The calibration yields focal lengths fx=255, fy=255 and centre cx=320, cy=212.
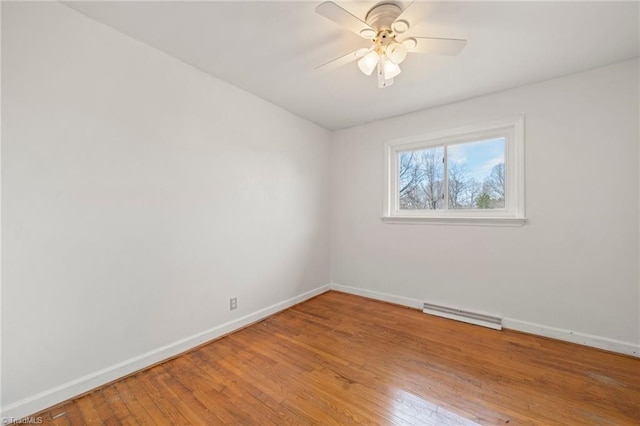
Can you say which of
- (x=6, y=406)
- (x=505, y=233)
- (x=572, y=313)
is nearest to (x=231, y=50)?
(x=6, y=406)

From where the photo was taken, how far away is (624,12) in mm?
1554

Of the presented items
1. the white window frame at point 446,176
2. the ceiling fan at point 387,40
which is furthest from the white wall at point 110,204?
the white window frame at point 446,176

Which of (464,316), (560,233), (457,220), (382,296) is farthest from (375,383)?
(560,233)

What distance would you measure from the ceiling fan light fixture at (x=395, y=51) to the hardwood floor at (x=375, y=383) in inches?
85.4

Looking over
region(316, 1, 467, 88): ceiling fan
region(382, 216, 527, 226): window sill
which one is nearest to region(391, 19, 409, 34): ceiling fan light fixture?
region(316, 1, 467, 88): ceiling fan

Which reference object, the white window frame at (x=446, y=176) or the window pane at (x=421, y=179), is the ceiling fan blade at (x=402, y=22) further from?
the window pane at (x=421, y=179)

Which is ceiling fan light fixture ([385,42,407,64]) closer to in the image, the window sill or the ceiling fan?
the ceiling fan

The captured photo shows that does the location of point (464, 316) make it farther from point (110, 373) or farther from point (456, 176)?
point (110, 373)

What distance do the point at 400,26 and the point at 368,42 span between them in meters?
0.30

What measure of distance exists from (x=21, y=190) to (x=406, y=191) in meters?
3.36

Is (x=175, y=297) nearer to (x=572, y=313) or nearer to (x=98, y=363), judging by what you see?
(x=98, y=363)

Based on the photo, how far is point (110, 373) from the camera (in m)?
1.70

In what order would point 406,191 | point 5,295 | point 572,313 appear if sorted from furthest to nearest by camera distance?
point 406,191 < point 572,313 < point 5,295

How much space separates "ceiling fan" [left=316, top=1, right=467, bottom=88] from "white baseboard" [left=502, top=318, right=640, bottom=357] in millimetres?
2481
